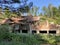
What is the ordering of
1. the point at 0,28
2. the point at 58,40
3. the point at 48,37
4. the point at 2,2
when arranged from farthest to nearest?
the point at 48,37 → the point at 58,40 → the point at 2,2 → the point at 0,28

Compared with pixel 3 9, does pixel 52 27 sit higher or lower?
lower

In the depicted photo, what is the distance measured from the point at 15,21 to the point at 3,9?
22.0 m

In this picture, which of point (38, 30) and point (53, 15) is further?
point (53, 15)

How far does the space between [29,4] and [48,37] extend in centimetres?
1446

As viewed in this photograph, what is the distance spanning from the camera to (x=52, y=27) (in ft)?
133

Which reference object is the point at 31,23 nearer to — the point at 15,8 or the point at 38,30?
the point at 38,30

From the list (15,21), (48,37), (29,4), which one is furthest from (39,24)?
(29,4)

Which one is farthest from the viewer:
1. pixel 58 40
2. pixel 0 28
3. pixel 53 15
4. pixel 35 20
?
pixel 53 15

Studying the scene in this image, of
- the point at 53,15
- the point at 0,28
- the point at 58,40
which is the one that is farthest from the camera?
the point at 53,15

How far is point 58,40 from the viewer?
28.8 metres

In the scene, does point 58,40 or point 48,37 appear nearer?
point 58,40

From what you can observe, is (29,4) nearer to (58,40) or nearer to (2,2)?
(2,2)

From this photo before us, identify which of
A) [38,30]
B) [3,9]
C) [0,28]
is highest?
[3,9]

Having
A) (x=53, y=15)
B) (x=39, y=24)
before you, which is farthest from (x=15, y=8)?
(x=53, y=15)
